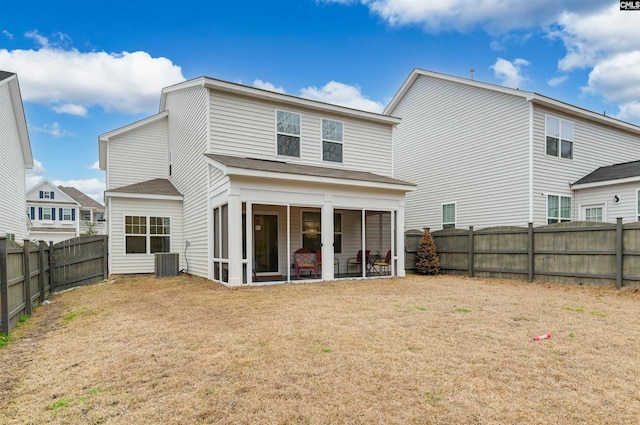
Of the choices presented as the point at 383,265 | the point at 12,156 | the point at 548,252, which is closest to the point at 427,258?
the point at 383,265

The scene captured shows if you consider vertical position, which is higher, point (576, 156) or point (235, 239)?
point (576, 156)

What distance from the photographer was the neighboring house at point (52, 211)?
36.1 metres

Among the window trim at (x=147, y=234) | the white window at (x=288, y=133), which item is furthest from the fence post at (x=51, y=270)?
the white window at (x=288, y=133)

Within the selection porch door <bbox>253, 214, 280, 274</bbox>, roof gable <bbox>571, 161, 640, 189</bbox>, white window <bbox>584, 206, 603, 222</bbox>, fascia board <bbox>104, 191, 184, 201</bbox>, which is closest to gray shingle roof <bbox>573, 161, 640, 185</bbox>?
roof gable <bbox>571, 161, 640, 189</bbox>

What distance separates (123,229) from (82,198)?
1440 inches

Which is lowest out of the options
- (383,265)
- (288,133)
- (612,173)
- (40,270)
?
(383,265)

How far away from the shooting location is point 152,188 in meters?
14.4

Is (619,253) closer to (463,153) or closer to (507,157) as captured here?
(507,157)

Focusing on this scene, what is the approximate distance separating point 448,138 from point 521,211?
183 inches

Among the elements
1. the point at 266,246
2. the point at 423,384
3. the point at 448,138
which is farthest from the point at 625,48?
the point at 423,384

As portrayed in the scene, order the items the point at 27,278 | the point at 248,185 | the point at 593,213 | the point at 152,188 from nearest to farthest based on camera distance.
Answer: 1. the point at 27,278
2. the point at 248,185
3. the point at 593,213
4. the point at 152,188

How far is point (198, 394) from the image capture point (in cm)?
327

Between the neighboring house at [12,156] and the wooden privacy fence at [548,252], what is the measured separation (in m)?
15.4

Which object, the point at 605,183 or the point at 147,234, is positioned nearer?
the point at 605,183
